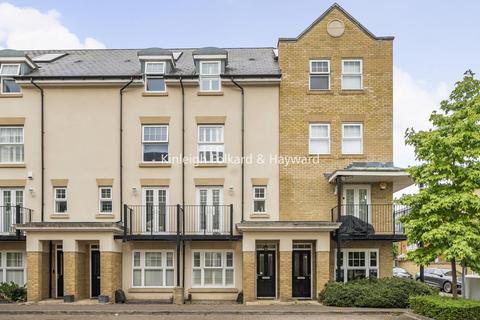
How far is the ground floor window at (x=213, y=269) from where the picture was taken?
72.6 ft

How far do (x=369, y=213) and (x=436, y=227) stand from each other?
641 cm

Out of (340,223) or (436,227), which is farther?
(340,223)

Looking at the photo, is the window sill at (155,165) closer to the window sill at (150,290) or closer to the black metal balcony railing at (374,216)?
the window sill at (150,290)

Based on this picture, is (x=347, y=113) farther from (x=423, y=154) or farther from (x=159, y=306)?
(x=159, y=306)

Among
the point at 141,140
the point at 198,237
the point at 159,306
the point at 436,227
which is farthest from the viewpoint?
the point at 141,140

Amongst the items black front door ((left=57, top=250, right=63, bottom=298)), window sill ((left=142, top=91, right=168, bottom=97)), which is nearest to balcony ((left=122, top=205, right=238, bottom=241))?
black front door ((left=57, top=250, right=63, bottom=298))

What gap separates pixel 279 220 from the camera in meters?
22.0

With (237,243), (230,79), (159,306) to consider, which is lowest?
(159,306)

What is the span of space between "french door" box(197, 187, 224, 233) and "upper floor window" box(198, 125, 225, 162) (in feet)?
4.01

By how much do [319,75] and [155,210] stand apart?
340 inches

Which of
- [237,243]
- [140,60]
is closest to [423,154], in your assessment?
[237,243]

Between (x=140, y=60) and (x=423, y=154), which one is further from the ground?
(x=140, y=60)

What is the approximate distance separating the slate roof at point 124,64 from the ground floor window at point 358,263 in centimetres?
776

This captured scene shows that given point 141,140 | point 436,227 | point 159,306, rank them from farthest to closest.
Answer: point 141,140 → point 159,306 → point 436,227
